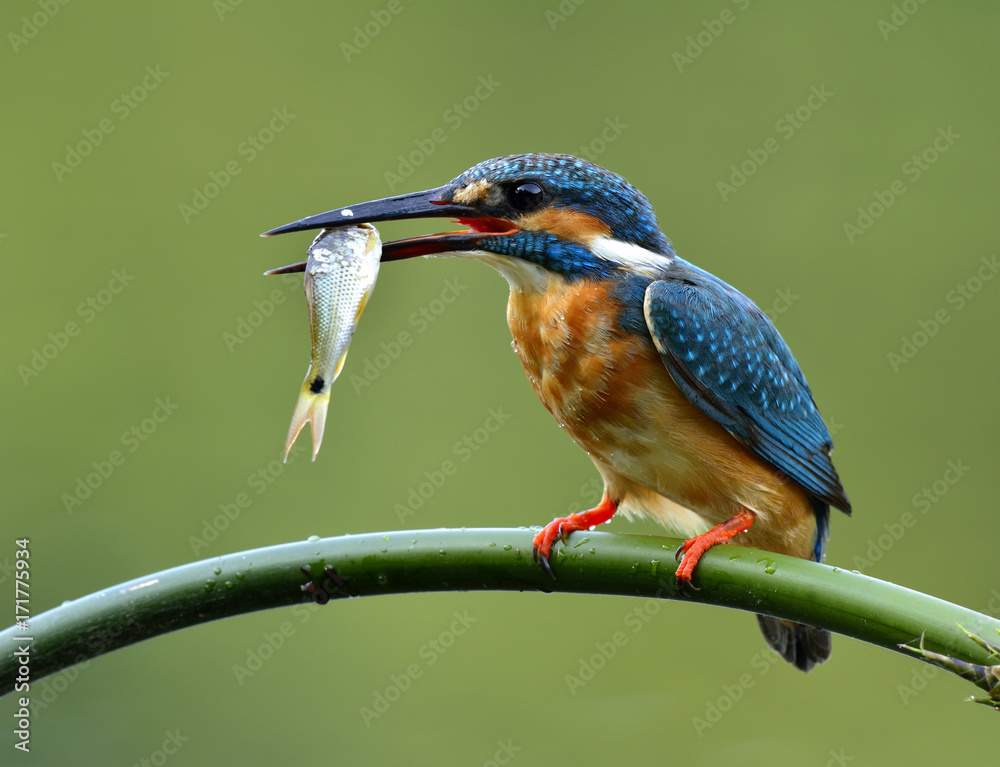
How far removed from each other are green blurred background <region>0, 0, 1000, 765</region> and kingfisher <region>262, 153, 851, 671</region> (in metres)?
1.71

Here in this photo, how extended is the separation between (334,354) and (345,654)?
260 cm

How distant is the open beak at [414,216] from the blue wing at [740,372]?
33 cm

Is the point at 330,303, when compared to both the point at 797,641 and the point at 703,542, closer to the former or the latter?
the point at 703,542

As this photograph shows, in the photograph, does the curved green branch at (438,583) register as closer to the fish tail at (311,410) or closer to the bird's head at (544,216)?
the fish tail at (311,410)

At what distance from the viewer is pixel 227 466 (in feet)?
13.0

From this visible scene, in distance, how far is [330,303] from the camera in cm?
161

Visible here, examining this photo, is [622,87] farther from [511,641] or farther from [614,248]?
[614,248]

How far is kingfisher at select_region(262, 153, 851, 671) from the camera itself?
1.89 meters

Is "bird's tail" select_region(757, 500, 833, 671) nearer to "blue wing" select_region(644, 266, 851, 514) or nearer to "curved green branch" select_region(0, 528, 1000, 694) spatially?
"blue wing" select_region(644, 266, 851, 514)

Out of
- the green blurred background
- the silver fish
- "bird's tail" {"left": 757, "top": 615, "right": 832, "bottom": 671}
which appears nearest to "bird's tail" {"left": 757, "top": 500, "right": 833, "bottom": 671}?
"bird's tail" {"left": 757, "top": 615, "right": 832, "bottom": 671}

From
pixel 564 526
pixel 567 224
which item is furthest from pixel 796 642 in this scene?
pixel 567 224

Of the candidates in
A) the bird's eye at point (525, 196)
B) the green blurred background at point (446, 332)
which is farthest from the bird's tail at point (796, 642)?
the green blurred background at point (446, 332)

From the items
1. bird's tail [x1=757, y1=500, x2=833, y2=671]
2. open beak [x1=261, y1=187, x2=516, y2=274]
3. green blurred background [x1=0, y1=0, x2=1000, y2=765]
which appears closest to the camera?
open beak [x1=261, y1=187, x2=516, y2=274]

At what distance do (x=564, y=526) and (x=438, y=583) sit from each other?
0.69m
